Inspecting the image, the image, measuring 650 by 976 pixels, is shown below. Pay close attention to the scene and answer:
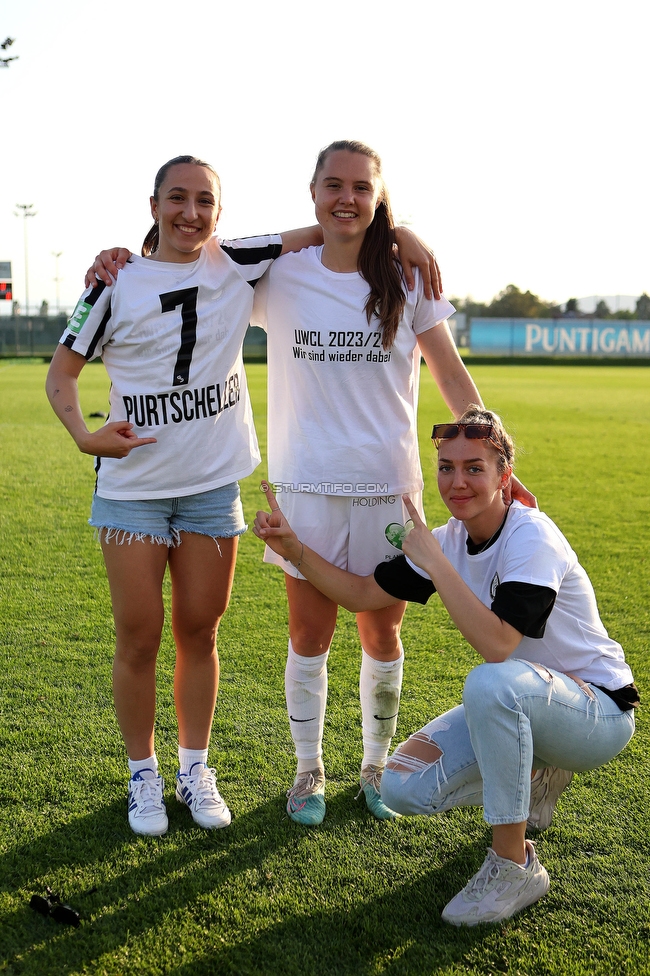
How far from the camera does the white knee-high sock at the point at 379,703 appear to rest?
301 cm

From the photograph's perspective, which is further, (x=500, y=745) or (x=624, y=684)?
(x=624, y=684)

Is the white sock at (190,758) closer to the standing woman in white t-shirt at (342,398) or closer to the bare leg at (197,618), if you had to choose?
the bare leg at (197,618)

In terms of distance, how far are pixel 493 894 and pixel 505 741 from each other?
0.43 m

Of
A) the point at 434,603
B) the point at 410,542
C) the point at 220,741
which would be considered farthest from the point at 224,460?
the point at 434,603

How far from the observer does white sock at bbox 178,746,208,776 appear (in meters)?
2.91

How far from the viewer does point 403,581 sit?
8.86 ft

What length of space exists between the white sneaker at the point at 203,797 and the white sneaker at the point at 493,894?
81 centimetres

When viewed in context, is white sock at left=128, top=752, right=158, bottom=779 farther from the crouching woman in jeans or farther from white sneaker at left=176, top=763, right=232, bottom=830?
the crouching woman in jeans

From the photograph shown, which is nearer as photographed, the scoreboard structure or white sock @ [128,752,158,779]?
white sock @ [128,752,158,779]

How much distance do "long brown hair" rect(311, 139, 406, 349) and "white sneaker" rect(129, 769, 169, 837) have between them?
5.33ft

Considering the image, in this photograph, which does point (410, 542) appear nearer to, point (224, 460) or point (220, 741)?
point (224, 460)

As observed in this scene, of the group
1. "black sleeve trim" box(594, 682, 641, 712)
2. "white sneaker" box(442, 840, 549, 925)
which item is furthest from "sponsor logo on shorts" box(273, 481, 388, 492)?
"white sneaker" box(442, 840, 549, 925)

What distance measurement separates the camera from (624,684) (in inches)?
99.8

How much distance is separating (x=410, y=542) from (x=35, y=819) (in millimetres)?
1523
